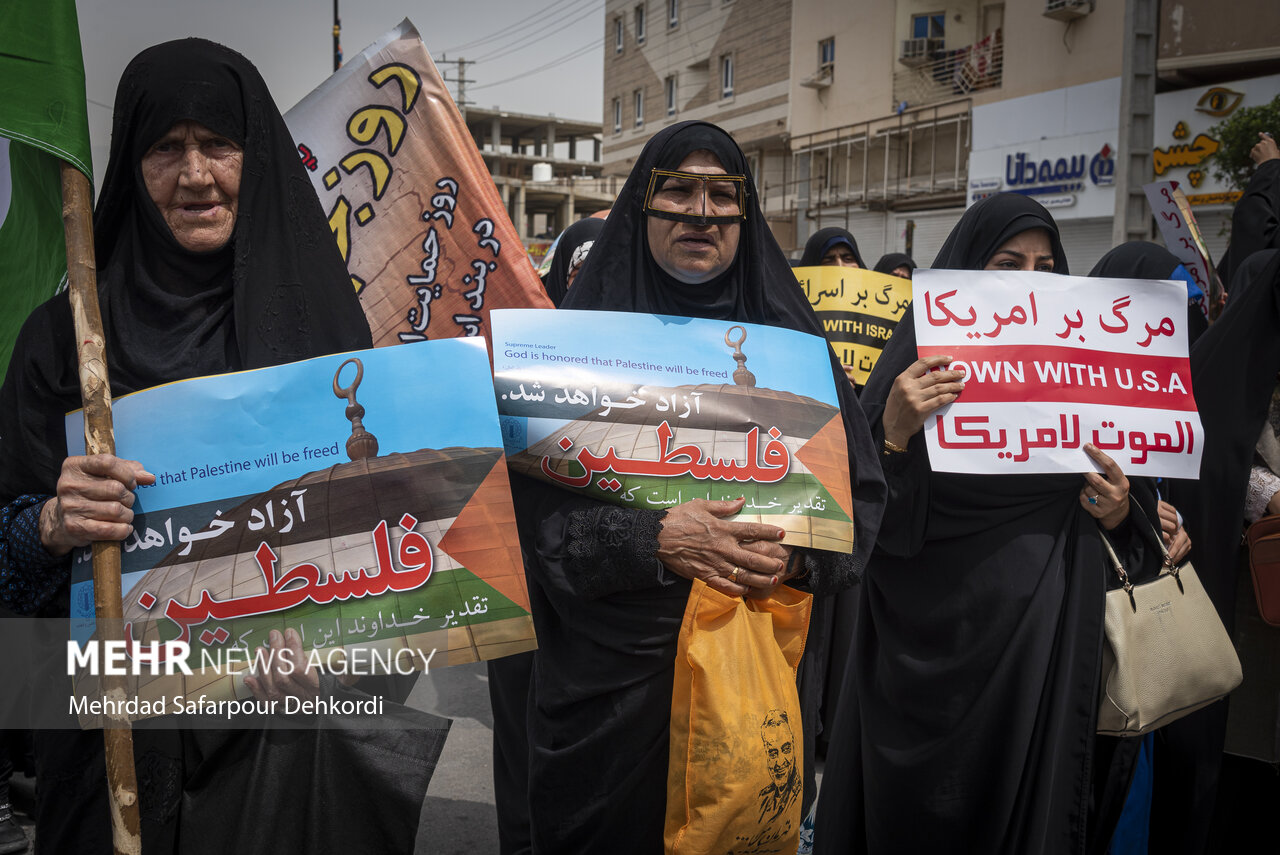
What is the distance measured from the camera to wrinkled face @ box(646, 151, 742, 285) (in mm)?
2199

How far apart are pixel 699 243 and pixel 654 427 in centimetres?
50

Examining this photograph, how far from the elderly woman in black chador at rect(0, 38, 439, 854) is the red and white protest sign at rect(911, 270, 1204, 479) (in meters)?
1.37

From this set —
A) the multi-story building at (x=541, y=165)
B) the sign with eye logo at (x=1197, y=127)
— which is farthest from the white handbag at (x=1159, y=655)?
the multi-story building at (x=541, y=165)

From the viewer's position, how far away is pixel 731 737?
5.98 ft

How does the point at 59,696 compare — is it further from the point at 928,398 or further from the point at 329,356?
the point at 928,398

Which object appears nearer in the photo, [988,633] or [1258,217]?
[988,633]

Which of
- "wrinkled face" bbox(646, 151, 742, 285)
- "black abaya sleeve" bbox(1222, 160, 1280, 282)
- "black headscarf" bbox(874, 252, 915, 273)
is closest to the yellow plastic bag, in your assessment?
"wrinkled face" bbox(646, 151, 742, 285)

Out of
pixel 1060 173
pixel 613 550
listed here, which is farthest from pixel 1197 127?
pixel 613 550

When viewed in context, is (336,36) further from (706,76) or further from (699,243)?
(706,76)

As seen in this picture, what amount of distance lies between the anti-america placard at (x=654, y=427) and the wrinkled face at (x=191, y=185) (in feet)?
1.80

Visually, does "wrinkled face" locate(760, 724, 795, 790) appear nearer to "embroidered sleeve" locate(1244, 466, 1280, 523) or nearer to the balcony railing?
"embroidered sleeve" locate(1244, 466, 1280, 523)

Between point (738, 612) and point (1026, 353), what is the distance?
979 mm

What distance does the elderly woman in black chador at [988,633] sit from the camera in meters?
2.30

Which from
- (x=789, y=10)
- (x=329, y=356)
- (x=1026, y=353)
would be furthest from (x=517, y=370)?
(x=789, y=10)
